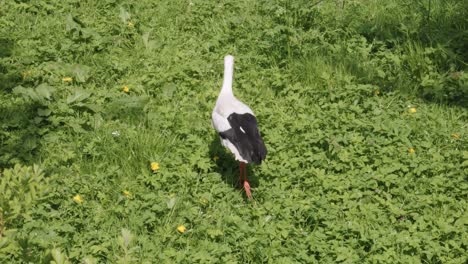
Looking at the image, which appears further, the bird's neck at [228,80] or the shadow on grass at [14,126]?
the bird's neck at [228,80]

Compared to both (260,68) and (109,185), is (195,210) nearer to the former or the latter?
(109,185)

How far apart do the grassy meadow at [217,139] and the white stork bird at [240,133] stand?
0.28 m

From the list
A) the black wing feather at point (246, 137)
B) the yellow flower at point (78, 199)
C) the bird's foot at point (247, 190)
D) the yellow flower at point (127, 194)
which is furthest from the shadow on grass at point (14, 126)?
the bird's foot at point (247, 190)

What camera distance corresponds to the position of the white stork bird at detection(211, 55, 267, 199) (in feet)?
16.3

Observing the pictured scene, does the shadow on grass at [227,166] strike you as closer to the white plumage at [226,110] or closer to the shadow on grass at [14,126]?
the white plumage at [226,110]

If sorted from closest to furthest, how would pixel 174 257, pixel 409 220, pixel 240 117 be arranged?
pixel 174 257 → pixel 409 220 → pixel 240 117

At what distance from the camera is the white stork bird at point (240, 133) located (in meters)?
4.96

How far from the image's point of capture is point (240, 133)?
5129 millimetres

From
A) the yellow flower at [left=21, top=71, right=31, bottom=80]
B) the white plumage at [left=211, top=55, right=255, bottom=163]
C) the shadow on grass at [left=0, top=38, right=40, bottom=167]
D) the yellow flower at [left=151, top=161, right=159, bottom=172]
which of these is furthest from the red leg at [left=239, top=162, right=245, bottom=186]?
the yellow flower at [left=21, top=71, right=31, bottom=80]

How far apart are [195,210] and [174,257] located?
0.57m

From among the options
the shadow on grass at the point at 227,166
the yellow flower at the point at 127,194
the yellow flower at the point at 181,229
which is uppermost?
the shadow on grass at the point at 227,166

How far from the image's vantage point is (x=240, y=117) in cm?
530

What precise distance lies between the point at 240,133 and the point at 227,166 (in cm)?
51

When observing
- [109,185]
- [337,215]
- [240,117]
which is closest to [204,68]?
[240,117]
